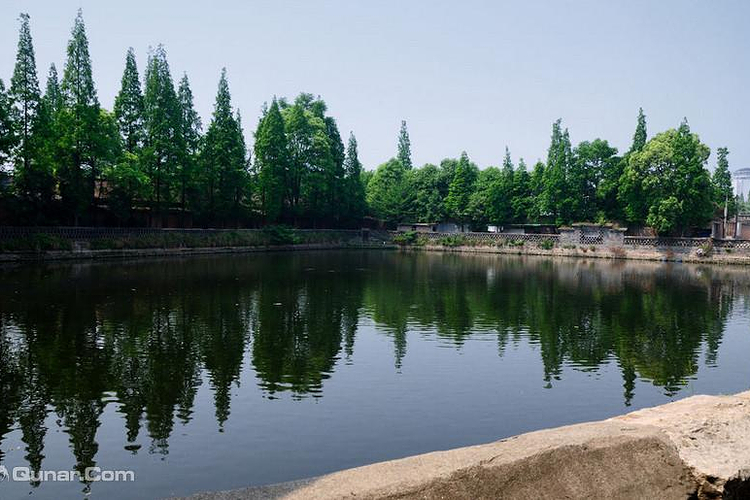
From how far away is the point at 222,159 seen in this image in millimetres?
47625

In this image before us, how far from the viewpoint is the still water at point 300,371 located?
7.81 meters

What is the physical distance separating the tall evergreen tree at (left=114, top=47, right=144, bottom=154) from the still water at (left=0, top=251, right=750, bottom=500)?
20424 mm

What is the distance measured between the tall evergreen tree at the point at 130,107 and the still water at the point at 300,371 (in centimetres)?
2042

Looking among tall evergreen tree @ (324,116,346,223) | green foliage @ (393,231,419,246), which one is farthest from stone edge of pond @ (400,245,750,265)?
tall evergreen tree @ (324,116,346,223)

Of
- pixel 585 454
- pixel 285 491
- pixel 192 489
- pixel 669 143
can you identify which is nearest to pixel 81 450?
pixel 192 489

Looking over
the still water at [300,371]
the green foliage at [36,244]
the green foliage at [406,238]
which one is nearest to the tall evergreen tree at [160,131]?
the green foliage at [36,244]

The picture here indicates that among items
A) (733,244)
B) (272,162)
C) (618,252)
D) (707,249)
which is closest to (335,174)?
(272,162)

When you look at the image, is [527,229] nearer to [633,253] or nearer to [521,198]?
[521,198]

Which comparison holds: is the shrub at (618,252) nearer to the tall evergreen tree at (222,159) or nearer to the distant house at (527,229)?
the distant house at (527,229)

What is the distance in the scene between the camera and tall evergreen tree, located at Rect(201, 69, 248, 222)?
156ft

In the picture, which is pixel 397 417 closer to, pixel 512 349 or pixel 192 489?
pixel 192 489

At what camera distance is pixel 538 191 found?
65.9 m

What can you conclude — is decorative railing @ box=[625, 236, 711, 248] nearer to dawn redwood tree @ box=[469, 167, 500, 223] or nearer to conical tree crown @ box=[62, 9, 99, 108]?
dawn redwood tree @ box=[469, 167, 500, 223]

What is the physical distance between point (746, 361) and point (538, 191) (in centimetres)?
5398
